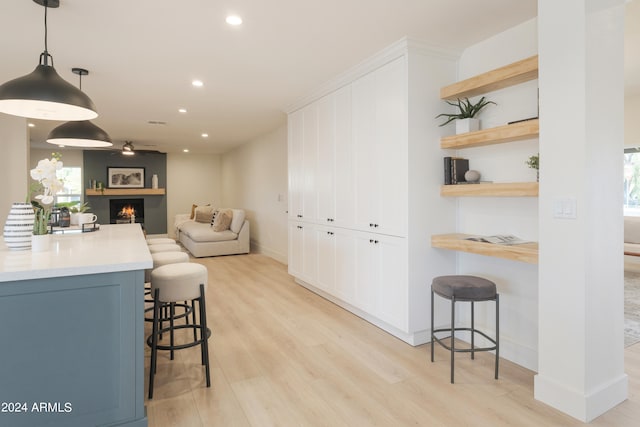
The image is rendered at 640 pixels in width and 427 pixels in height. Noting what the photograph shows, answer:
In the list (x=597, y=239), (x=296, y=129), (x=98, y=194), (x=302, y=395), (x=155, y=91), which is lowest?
(x=302, y=395)

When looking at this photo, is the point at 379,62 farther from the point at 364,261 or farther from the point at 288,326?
the point at 288,326

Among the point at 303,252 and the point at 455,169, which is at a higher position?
the point at 455,169

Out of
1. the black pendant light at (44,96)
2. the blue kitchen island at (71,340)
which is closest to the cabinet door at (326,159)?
the black pendant light at (44,96)

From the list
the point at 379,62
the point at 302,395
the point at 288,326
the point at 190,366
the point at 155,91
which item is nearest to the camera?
the point at 302,395

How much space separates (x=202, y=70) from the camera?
3500 mm

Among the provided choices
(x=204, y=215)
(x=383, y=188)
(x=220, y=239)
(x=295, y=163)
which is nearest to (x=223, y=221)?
(x=220, y=239)

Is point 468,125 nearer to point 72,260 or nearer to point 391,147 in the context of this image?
point 391,147

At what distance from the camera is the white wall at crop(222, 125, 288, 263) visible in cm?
660

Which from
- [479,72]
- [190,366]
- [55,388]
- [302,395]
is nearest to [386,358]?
[302,395]

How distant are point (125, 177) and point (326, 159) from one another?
7466 mm

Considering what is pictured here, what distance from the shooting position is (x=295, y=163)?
4816mm

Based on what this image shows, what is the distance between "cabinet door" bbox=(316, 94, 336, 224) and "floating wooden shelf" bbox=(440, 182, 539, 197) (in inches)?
51.9

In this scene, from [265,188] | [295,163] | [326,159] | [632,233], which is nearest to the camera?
[326,159]

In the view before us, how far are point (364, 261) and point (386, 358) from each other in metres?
0.98
